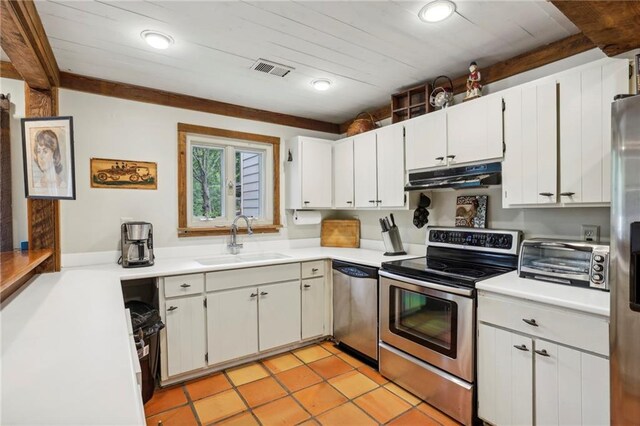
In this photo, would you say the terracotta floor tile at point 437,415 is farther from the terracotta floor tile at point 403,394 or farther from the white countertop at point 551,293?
the white countertop at point 551,293

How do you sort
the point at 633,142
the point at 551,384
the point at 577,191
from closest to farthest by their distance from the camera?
the point at 633,142 → the point at 551,384 → the point at 577,191

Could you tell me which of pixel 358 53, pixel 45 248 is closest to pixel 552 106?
pixel 358 53

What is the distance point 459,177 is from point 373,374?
172 centimetres

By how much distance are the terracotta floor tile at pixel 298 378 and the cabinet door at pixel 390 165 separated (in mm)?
1642

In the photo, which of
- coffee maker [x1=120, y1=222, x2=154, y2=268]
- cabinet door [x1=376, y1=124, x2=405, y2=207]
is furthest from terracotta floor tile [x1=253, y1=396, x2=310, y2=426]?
cabinet door [x1=376, y1=124, x2=405, y2=207]

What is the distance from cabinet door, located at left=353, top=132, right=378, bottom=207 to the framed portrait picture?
2398 millimetres

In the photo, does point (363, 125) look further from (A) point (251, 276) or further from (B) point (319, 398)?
(B) point (319, 398)

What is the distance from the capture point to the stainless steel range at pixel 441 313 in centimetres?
196

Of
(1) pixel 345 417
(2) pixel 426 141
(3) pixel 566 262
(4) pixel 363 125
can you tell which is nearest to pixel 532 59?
(2) pixel 426 141

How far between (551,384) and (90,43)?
3.39 m

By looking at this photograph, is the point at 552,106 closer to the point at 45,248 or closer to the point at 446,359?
the point at 446,359

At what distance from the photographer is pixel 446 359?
6.73 feet

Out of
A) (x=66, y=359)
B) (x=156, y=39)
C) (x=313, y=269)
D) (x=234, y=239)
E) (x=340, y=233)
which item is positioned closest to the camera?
(x=66, y=359)

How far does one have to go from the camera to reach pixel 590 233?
1959 mm
